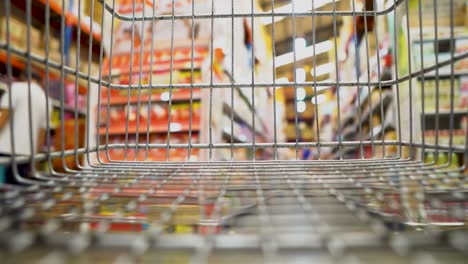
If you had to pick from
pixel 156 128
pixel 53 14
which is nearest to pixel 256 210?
pixel 156 128

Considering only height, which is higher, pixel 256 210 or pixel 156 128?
pixel 156 128

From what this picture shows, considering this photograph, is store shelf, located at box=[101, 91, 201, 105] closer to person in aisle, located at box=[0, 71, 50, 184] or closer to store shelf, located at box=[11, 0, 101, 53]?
store shelf, located at box=[11, 0, 101, 53]

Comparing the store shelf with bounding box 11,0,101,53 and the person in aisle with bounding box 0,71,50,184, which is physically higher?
the store shelf with bounding box 11,0,101,53

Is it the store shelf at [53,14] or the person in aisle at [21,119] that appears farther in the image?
the store shelf at [53,14]

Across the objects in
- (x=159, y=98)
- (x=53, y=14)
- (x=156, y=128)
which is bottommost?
(x=156, y=128)

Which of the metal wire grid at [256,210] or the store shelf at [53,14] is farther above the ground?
the store shelf at [53,14]

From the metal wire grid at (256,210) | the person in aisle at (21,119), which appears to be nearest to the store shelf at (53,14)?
the person in aisle at (21,119)

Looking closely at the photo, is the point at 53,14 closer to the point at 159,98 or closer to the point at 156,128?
the point at 159,98

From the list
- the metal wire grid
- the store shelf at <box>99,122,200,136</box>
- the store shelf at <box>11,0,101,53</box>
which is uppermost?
the store shelf at <box>11,0,101,53</box>

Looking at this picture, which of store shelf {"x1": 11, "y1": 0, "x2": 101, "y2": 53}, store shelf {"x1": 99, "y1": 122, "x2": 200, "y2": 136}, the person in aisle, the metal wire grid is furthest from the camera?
store shelf {"x1": 99, "y1": 122, "x2": 200, "y2": 136}

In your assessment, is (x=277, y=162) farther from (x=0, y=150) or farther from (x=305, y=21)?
(x=305, y=21)

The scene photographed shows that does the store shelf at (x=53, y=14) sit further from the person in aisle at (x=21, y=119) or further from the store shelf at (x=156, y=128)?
the store shelf at (x=156, y=128)

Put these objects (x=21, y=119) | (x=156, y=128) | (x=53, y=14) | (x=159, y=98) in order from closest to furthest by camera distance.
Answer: (x=21, y=119) < (x=53, y=14) < (x=156, y=128) < (x=159, y=98)

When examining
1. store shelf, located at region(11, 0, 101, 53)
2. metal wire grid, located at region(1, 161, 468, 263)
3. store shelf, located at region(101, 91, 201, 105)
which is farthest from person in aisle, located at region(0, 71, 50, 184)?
metal wire grid, located at region(1, 161, 468, 263)
